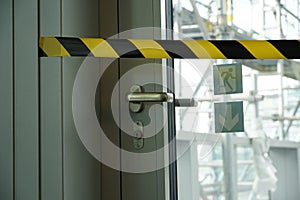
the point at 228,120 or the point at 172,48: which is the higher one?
the point at 172,48

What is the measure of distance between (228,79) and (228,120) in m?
0.09

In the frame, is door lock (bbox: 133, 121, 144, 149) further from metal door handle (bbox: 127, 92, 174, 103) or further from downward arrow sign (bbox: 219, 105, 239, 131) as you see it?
downward arrow sign (bbox: 219, 105, 239, 131)

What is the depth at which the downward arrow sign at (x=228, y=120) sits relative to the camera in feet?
3.03

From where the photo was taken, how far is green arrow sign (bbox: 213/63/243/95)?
924mm

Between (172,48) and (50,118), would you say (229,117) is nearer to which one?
(172,48)

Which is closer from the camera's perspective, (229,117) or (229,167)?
(229,117)

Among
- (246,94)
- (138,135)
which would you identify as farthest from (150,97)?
(246,94)

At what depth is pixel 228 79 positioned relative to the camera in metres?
0.93

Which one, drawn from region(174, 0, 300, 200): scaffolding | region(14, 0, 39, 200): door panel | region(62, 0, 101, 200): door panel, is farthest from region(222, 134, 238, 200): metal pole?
region(14, 0, 39, 200): door panel

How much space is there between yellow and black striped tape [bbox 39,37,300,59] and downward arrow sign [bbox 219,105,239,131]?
0.44 feet

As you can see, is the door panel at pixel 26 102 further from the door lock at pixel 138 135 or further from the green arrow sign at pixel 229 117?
the green arrow sign at pixel 229 117

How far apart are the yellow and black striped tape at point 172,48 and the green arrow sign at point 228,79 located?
3.4 inches

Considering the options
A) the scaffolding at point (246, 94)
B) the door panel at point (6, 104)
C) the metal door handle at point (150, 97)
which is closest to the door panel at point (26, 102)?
the door panel at point (6, 104)

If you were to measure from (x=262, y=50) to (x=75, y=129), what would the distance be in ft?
1.36
